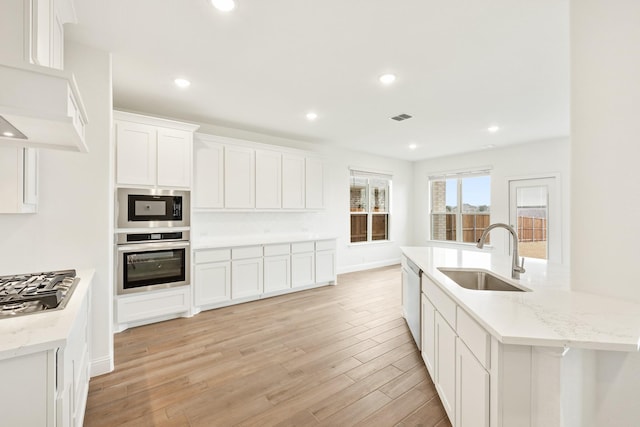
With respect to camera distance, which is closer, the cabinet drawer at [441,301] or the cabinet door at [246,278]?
the cabinet drawer at [441,301]

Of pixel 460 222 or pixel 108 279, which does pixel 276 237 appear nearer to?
pixel 108 279

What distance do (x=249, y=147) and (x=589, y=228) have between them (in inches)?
161

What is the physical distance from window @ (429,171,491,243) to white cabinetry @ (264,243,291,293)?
4.41 metres

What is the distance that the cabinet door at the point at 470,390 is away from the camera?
4.14 feet

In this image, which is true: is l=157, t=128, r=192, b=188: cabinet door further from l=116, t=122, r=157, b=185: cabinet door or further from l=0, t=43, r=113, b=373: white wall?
l=0, t=43, r=113, b=373: white wall

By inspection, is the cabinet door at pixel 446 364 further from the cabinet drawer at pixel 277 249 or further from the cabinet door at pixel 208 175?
the cabinet door at pixel 208 175

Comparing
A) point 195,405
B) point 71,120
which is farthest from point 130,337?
point 71,120

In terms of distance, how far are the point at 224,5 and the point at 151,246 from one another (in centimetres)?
270

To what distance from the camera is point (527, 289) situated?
177 cm

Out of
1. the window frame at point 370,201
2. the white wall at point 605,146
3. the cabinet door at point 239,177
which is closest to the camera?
the white wall at point 605,146

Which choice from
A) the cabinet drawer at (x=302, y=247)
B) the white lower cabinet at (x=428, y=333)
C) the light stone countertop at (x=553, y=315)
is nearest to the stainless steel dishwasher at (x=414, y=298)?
the white lower cabinet at (x=428, y=333)

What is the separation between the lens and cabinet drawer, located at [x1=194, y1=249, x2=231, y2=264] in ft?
12.3

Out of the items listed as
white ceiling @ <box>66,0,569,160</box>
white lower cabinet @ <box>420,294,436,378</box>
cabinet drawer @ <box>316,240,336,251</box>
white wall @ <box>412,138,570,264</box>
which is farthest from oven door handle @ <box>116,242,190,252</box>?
white wall @ <box>412,138,570,264</box>

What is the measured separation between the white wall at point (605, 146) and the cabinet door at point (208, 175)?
12.9 ft
